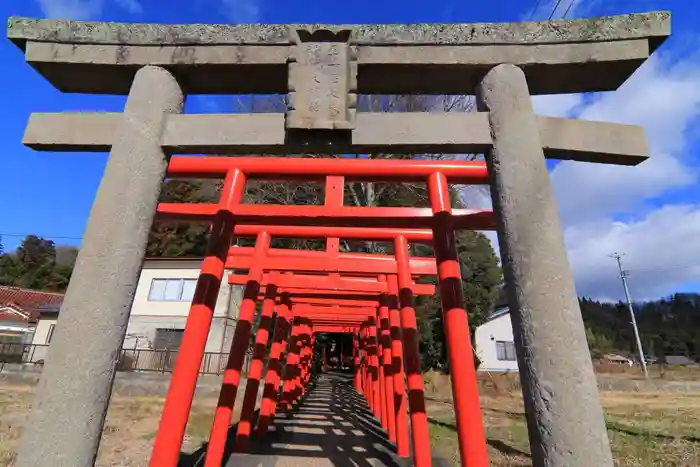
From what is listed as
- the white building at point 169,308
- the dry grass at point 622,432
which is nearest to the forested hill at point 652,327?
the dry grass at point 622,432

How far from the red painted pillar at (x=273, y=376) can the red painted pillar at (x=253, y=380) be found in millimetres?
1059

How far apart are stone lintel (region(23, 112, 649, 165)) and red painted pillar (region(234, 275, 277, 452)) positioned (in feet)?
14.2

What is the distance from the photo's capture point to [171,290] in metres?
20.3

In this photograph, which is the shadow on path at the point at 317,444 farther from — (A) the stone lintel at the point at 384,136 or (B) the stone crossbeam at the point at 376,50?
(B) the stone crossbeam at the point at 376,50

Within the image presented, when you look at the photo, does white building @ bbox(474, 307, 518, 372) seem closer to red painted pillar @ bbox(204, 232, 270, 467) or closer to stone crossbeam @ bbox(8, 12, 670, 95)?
red painted pillar @ bbox(204, 232, 270, 467)

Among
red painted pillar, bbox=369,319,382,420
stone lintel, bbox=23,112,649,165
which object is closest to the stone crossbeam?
stone lintel, bbox=23,112,649,165

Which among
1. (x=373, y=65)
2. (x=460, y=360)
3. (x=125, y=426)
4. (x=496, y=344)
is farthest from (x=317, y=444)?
(x=496, y=344)

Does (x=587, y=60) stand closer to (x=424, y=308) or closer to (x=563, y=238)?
(x=563, y=238)

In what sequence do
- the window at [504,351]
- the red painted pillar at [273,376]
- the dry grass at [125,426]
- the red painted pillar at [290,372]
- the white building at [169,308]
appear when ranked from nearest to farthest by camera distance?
the dry grass at [125,426]
the red painted pillar at [273,376]
the red painted pillar at [290,372]
the white building at [169,308]
the window at [504,351]

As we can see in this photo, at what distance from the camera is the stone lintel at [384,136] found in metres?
2.48

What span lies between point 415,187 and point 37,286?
3940cm

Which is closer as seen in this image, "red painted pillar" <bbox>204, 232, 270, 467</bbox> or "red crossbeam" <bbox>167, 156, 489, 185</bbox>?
"red crossbeam" <bbox>167, 156, 489, 185</bbox>

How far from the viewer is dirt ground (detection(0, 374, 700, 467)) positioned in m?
6.97

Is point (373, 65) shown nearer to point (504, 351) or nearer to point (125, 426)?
point (125, 426)
